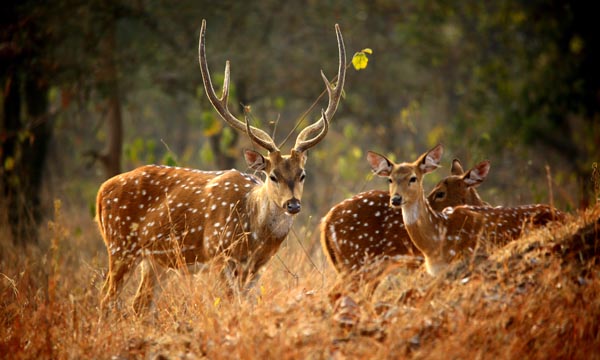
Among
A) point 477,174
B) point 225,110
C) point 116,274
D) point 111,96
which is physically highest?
point 225,110

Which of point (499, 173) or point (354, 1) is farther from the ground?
point (354, 1)

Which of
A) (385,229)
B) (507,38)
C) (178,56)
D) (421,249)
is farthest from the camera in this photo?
(507,38)

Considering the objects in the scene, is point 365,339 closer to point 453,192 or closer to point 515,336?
point 515,336

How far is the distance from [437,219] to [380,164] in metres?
0.69

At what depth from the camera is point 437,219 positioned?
747 cm

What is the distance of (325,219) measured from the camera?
26.0 ft

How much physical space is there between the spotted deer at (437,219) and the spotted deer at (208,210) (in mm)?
768

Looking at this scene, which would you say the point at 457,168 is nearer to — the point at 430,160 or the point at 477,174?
the point at 477,174

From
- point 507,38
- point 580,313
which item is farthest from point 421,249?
point 507,38

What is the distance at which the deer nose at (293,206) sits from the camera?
7089mm

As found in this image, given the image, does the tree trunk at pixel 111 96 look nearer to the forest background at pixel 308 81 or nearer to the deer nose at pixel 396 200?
the forest background at pixel 308 81

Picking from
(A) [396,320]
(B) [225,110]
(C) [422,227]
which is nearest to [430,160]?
(C) [422,227]

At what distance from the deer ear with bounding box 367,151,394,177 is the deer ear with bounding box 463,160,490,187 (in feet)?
3.73

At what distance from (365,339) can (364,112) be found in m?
14.2
